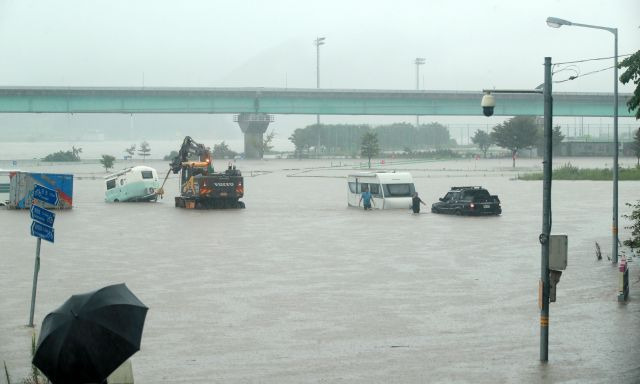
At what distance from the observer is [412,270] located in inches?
1094

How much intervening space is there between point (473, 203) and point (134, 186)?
21482mm

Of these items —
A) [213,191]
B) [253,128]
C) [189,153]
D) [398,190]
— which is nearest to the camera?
[398,190]

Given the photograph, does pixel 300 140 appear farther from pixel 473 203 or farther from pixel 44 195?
pixel 44 195

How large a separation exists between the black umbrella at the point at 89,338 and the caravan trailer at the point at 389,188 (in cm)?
3999

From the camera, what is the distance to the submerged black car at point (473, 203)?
47125mm

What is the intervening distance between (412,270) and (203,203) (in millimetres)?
26752

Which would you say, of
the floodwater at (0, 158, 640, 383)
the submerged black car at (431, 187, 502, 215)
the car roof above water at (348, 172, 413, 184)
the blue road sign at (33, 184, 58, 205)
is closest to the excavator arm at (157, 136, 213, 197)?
the floodwater at (0, 158, 640, 383)

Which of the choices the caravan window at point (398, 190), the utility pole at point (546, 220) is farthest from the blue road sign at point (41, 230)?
the caravan window at point (398, 190)

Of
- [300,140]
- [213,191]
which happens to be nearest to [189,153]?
[213,191]

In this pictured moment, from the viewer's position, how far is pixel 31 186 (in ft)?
168

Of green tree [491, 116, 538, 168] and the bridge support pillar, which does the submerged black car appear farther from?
green tree [491, 116, 538, 168]

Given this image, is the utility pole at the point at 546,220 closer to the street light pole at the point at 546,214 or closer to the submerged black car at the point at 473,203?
the street light pole at the point at 546,214

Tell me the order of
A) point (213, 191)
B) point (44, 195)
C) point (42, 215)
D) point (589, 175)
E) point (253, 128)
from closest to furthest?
point (42, 215) → point (44, 195) → point (213, 191) → point (589, 175) → point (253, 128)

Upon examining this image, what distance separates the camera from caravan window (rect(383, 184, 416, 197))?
51.2 m
